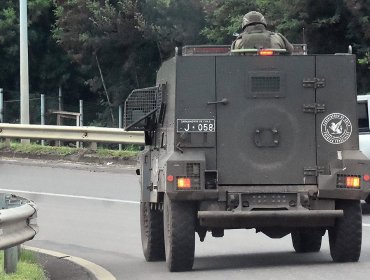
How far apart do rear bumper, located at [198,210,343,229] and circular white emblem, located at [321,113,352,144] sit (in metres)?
0.83

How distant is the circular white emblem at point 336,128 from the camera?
35.8 ft

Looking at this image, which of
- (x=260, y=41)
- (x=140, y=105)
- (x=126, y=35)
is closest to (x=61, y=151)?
(x=126, y=35)

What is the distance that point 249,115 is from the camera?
11.0 m

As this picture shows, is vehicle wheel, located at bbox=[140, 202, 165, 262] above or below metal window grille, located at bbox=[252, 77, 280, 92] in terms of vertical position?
below

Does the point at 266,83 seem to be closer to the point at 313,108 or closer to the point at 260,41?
the point at 313,108

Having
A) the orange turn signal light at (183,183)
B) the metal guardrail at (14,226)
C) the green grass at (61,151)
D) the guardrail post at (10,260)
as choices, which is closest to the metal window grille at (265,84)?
the orange turn signal light at (183,183)

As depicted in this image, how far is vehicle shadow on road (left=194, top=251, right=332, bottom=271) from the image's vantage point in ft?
37.5

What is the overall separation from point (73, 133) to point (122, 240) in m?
11.5

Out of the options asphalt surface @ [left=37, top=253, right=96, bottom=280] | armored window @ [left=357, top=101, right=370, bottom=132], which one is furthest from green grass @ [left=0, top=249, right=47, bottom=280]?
armored window @ [left=357, top=101, right=370, bottom=132]

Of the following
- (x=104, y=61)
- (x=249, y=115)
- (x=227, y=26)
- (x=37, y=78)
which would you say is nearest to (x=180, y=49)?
(x=249, y=115)

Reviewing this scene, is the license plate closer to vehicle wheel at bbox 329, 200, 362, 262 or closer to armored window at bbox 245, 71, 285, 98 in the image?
armored window at bbox 245, 71, 285, 98

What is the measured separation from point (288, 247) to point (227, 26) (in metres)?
15.5

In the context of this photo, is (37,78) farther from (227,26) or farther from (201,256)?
(201,256)

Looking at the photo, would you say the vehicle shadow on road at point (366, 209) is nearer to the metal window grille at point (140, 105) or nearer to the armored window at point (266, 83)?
the metal window grille at point (140, 105)
